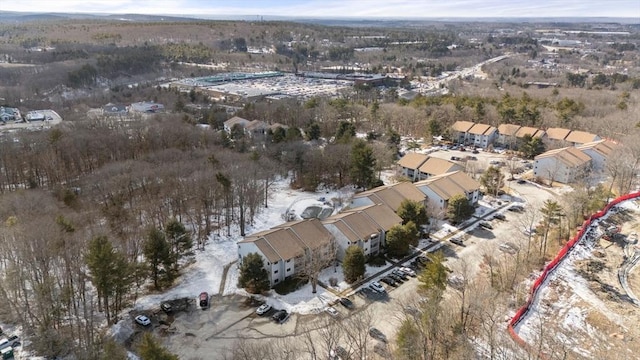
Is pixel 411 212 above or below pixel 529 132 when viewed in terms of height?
below

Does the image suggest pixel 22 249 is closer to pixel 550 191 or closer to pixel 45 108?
pixel 550 191

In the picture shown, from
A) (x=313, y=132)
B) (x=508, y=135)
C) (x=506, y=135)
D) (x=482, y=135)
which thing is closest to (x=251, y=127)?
(x=313, y=132)

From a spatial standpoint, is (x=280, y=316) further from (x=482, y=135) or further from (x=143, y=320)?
(x=482, y=135)

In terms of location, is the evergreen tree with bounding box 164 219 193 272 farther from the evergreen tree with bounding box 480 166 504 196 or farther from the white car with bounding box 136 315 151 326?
the evergreen tree with bounding box 480 166 504 196

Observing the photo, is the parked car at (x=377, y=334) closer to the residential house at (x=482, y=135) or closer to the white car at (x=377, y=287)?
the white car at (x=377, y=287)

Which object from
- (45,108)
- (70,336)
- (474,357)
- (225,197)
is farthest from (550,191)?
(45,108)

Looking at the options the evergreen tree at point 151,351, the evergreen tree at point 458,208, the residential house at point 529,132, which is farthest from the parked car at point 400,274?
the residential house at point 529,132
